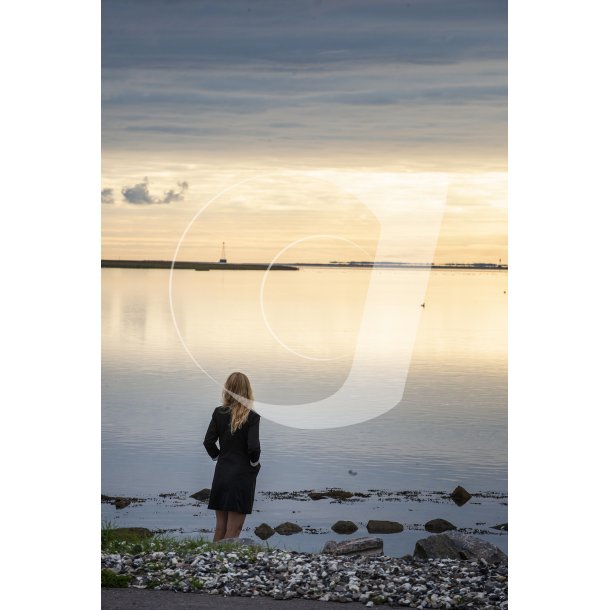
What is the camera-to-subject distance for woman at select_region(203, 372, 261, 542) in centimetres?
909

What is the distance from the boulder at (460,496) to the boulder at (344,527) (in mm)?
2372

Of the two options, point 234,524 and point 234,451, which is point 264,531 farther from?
point 234,451

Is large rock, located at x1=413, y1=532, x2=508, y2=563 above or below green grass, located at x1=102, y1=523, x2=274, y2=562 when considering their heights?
below

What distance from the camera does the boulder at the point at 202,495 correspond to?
50.4 feet

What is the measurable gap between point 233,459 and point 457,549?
225 cm

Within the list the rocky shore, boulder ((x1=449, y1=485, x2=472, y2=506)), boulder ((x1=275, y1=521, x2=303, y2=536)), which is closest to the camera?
the rocky shore

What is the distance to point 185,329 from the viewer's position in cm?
3469

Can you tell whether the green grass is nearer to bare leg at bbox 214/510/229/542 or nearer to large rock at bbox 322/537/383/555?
bare leg at bbox 214/510/229/542

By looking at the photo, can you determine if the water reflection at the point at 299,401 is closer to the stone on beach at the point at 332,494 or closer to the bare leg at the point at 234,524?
the stone on beach at the point at 332,494

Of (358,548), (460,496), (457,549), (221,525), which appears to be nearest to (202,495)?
(460,496)

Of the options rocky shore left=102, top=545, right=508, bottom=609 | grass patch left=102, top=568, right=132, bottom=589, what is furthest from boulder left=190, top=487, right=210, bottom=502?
grass patch left=102, top=568, right=132, bottom=589

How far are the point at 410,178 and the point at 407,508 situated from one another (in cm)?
491

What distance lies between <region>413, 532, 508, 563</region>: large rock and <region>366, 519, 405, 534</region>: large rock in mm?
4199
